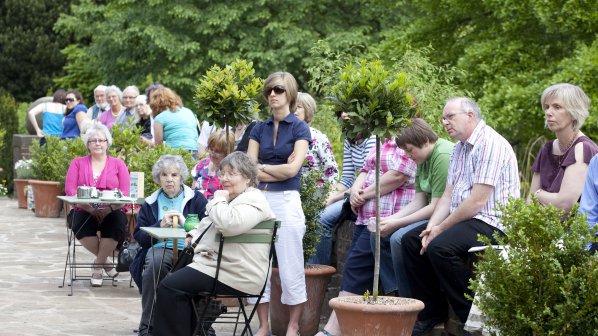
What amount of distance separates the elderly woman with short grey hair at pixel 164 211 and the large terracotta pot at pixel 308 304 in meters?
0.82

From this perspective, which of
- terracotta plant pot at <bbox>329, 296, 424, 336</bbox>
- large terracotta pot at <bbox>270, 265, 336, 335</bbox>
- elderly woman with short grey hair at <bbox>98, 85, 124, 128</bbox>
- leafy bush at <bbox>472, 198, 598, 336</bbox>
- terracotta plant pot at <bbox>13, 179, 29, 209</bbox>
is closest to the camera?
leafy bush at <bbox>472, 198, 598, 336</bbox>

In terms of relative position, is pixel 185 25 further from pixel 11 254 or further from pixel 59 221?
pixel 11 254

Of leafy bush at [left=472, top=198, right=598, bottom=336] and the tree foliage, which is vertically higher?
the tree foliage

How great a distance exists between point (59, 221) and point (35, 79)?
24.8 m

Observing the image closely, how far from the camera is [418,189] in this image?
7.61 m

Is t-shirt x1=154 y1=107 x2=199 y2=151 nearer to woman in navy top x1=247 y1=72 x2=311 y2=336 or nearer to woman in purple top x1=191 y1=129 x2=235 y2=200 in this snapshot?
woman in purple top x1=191 y1=129 x2=235 y2=200

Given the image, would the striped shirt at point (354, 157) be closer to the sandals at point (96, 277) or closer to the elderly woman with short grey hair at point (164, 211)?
the elderly woman with short grey hair at point (164, 211)

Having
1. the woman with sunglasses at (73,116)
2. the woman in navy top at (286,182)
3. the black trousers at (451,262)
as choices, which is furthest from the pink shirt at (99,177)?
the woman with sunglasses at (73,116)

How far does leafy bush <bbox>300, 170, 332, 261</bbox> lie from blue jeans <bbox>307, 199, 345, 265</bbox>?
446 millimetres

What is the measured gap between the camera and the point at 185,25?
3164cm

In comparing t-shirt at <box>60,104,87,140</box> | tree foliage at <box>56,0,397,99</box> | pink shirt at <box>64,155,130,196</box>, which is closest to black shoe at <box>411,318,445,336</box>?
pink shirt at <box>64,155,130,196</box>

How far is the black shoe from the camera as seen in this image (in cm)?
712

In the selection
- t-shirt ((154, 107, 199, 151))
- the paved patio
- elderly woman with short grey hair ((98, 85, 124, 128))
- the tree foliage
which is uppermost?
the tree foliage

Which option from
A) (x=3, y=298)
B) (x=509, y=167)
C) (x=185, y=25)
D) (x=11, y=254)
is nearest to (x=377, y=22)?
(x=185, y=25)
